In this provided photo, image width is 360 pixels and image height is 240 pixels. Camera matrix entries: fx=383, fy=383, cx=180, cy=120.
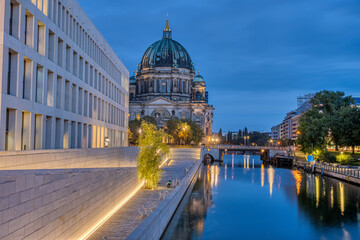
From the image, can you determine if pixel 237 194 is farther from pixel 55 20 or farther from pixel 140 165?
pixel 55 20

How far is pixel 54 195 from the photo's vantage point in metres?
12.3

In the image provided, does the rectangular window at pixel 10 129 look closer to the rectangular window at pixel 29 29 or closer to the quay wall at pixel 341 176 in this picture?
the rectangular window at pixel 29 29

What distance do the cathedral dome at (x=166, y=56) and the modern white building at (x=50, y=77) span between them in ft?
323

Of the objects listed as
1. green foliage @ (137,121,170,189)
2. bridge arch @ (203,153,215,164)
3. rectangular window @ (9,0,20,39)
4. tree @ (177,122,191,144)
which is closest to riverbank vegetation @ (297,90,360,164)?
bridge arch @ (203,153,215,164)

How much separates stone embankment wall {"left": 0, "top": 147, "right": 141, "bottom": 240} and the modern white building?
14.3 ft

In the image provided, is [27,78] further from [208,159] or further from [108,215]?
[208,159]

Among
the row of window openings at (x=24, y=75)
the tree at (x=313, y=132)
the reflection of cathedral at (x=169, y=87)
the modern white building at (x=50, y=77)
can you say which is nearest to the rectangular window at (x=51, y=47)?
the modern white building at (x=50, y=77)

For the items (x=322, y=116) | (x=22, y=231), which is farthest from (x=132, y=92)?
(x=22, y=231)

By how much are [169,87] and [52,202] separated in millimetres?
129770

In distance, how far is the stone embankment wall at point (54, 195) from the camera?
9742 mm

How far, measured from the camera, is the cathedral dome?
14162cm

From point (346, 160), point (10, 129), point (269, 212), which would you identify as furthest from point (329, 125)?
point (10, 129)

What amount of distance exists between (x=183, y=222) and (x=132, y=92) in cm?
12428

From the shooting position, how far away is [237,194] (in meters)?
43.3
